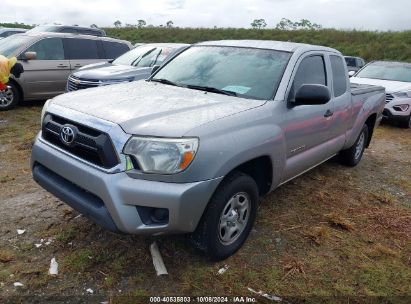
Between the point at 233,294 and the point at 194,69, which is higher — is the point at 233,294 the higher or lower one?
the lower one

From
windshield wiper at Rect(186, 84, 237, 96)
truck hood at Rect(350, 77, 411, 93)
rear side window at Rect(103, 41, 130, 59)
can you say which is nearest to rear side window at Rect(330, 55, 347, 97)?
windshield wiper at Rect(186, 84, 237, 96)

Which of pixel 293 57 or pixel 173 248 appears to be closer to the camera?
pixel 173 248

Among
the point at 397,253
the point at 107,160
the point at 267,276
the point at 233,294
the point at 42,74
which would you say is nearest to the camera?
the point at 107,160

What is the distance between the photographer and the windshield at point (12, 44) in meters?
8.80

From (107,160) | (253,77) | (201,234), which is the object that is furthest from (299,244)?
(107,160)

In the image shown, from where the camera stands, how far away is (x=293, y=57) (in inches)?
157

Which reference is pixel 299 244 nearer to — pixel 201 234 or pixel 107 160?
pixel 201 234

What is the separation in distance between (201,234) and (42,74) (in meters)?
7.34

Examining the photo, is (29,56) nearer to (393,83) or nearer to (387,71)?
(393,83)

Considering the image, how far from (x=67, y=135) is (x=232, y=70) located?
1.74 meters

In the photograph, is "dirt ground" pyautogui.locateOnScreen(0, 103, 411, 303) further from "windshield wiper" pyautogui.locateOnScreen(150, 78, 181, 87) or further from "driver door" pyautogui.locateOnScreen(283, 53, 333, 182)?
"windshield wiper" pyautogui.locateOnScreen(150, 78, 181, 87)

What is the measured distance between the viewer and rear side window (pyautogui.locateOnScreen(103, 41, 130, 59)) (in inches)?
410

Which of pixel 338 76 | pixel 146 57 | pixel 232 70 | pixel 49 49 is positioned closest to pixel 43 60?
pixel 49 49

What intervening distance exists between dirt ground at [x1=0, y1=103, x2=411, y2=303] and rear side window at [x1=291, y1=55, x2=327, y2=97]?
1.37 metres
